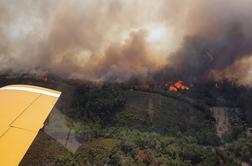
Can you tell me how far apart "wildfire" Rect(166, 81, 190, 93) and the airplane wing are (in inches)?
4112

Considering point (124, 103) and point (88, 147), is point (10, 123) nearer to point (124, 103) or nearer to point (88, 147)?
point (88, 147)

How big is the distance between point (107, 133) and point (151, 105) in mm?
23608

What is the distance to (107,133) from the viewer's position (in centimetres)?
8156

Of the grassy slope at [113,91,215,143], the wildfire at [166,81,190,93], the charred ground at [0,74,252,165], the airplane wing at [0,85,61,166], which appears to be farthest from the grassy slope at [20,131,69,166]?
the wildfire at [166,81,190,93]

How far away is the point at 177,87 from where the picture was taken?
114125 mm

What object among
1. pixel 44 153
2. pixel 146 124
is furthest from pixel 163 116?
pixel 44 153

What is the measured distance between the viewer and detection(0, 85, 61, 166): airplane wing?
209 inches

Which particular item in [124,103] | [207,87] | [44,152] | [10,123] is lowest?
[44,152]

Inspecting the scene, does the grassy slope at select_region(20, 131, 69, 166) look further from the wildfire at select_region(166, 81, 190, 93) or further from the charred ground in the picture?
the wildfire at select_region(166, 81, 190, 93)

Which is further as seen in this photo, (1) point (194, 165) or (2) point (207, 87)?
(2) point (207, 87)

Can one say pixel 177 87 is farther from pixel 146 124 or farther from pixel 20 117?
pixel 20 117

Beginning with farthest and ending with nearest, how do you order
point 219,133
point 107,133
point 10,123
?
point 219,133 < point 107,133 < point 10,123

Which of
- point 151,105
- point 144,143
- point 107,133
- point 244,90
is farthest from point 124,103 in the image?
point 244,90

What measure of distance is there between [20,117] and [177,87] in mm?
110226
